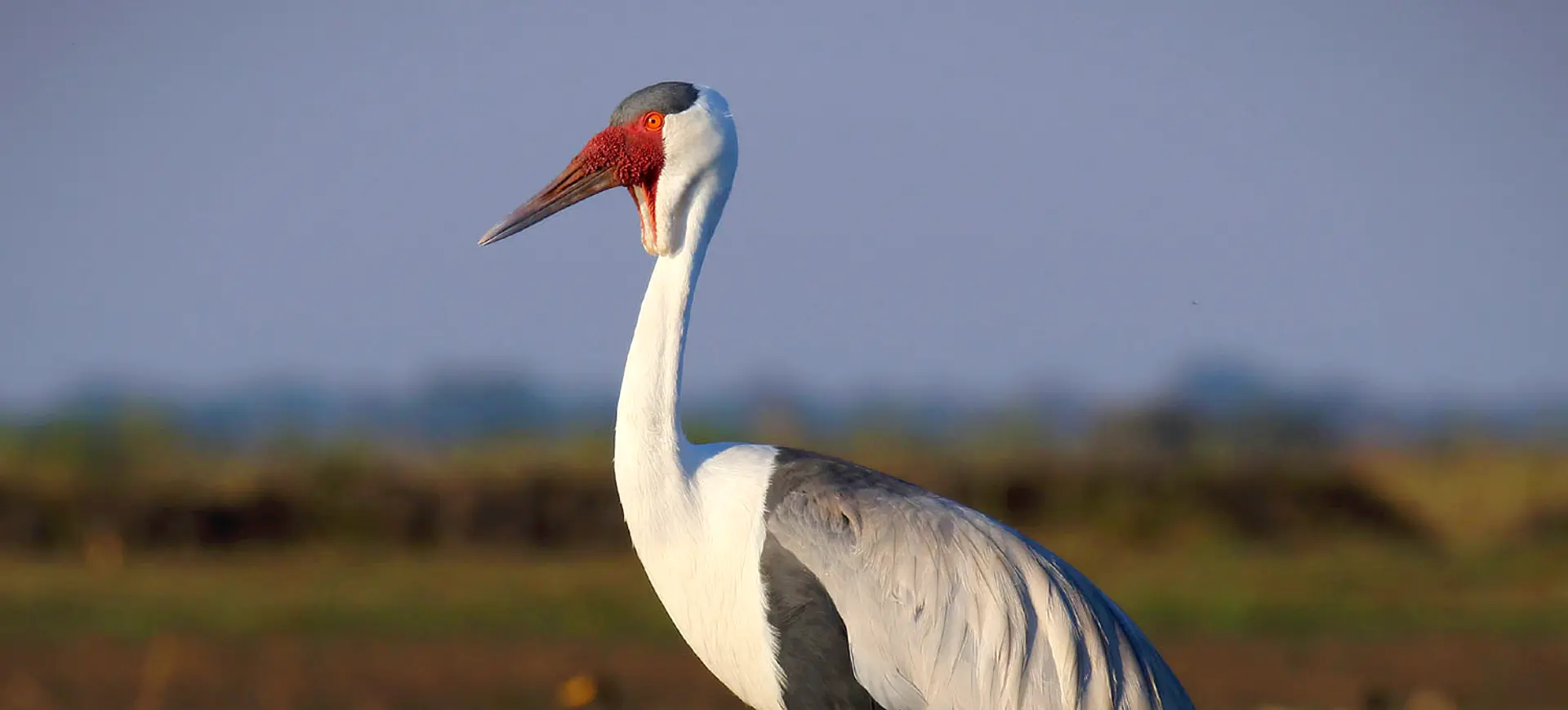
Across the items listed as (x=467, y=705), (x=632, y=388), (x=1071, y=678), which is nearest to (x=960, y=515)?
(x=1071, y=678)

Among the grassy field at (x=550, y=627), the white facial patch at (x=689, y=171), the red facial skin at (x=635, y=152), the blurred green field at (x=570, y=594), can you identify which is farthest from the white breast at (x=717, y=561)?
the blurred green field at (x=570, y=594)

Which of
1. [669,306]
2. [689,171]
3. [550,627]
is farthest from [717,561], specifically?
[550,627]

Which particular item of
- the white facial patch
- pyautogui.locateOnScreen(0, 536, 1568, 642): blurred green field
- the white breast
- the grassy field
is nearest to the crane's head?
the white facial patch

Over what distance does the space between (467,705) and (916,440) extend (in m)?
8.83

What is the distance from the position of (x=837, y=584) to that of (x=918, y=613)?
0.28 meters

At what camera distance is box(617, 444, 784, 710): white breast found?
18.5 ft

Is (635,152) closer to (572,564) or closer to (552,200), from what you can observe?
(552,200)

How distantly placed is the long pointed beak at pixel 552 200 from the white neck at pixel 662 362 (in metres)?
0.38

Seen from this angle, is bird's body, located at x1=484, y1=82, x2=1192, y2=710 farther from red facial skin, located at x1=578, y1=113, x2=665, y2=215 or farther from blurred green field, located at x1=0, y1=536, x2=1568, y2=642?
blurred green field, located at x1=0, y1=536, x2=1568, y2=642

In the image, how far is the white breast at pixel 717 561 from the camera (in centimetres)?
565

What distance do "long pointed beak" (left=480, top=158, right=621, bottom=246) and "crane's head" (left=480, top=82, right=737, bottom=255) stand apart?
61 mm

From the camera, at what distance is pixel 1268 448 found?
19.9 meters

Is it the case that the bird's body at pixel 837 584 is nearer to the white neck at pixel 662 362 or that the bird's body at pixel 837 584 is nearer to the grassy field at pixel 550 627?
the white neck at pixel 662 362

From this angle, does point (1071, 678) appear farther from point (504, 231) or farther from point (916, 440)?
point (916, 440)
